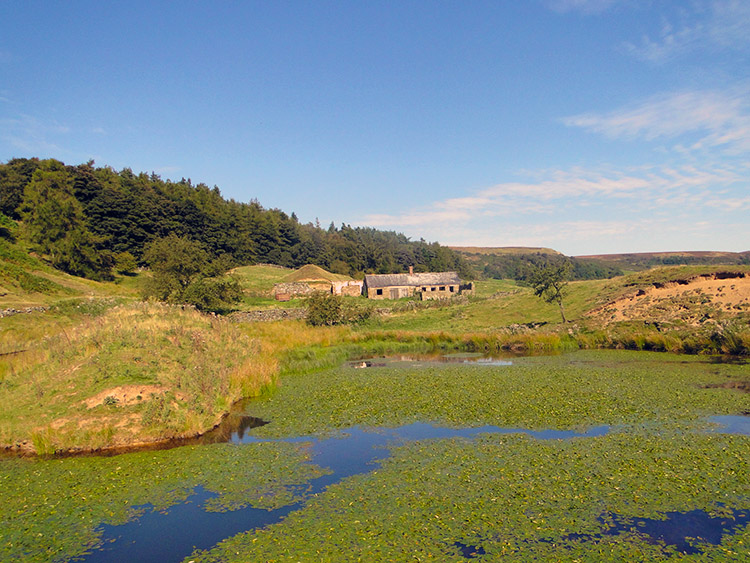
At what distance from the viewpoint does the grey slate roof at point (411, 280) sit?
248 feet

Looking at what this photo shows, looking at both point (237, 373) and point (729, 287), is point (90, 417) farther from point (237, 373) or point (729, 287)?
point (729, 287)

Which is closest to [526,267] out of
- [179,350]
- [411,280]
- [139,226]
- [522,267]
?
[522,267]

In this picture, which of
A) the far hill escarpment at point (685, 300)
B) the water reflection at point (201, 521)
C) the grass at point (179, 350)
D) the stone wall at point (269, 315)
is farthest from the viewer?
the stone wall at point (269, 315)

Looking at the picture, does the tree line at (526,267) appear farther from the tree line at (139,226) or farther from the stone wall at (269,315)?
the stone wall at (269,315)

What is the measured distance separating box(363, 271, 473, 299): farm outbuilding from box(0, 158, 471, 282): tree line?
22085 millimetres

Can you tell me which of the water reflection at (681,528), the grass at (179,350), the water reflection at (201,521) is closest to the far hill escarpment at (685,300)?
the grass at (179,350)

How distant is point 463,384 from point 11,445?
14.5 m

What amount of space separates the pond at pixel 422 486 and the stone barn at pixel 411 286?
57.7 metres

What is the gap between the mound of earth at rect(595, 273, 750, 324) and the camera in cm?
2760

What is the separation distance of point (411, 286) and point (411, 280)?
124 centimetres

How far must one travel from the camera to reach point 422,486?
31.7 feet

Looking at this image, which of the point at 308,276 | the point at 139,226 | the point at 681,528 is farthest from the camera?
the point at 139,226

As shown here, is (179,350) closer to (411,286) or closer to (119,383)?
(119,383)

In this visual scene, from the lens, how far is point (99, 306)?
35344 mm
